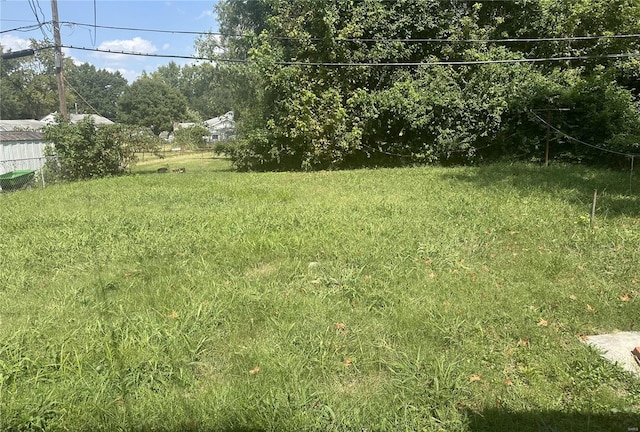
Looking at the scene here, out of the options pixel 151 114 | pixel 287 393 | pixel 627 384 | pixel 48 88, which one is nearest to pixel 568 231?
pixel 627 384

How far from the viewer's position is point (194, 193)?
8000 millimetres

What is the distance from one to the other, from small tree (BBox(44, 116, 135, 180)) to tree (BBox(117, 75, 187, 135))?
135 feet

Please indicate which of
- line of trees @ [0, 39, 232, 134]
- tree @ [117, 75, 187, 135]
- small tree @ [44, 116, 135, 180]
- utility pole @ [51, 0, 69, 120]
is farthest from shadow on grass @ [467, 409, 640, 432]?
tree @ [117, 75, 187, 135]

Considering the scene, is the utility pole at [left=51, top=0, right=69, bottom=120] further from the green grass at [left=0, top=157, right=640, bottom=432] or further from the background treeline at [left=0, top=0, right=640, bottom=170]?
the green grass at [left=0, top=157, right=640, bottom=432]

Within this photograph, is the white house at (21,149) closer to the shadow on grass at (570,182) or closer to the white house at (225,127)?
the white house at (225,127)

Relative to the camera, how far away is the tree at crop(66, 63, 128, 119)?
5459cm

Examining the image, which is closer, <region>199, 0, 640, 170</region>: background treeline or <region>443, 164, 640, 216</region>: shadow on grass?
<region>443, 164, 640, 216</region>: shadow on grass

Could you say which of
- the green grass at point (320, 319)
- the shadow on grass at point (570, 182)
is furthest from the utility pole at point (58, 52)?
the shadow on grass at point (570, 182)

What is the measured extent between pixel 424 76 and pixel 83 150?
10013 millimetres

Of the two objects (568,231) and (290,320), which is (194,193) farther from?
(568,231)

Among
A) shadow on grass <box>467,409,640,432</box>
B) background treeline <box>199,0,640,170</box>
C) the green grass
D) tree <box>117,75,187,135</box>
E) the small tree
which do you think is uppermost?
tree <box>117,75,187,135</box>

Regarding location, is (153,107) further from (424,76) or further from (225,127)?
(424,76)

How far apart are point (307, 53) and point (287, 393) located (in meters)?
12.1

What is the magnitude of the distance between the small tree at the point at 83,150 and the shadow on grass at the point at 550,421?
40.9ft
